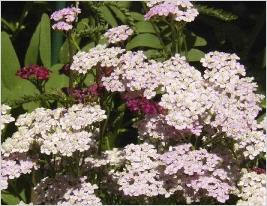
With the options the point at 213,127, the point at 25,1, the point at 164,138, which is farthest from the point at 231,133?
the point at 25,1

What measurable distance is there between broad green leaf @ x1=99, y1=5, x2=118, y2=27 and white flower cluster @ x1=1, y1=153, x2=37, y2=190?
0.92 metres

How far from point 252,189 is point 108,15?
1.09 metres

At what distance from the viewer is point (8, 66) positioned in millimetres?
2592

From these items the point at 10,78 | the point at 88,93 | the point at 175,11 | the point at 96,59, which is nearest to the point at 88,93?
the point at 88,93

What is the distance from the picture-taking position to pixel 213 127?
175cm

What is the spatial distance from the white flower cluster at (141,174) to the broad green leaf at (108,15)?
896 millimetres

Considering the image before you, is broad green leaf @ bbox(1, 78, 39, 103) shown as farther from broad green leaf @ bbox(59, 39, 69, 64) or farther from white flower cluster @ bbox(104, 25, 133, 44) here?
white flower cluster @ bbox(104, 25, 133, 44)

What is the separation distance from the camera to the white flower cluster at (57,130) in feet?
5.43

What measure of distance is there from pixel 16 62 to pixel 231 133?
1.18m

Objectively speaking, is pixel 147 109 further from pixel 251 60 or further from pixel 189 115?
pixel 251 60

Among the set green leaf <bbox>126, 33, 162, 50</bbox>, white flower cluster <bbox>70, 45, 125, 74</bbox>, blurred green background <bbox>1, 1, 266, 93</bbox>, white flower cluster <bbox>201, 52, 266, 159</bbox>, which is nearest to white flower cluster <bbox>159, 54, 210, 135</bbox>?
Result: white flower cluster <bbox>201, 52, 266, 159</bbox>

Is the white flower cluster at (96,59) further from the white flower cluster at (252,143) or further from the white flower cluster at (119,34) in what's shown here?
the white flower cluster at (252,143)

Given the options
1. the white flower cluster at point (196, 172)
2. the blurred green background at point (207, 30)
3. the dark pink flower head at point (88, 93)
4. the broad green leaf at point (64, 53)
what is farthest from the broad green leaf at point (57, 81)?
the white flower cluster at point (196, 172)

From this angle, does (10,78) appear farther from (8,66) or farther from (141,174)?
(141,174)
